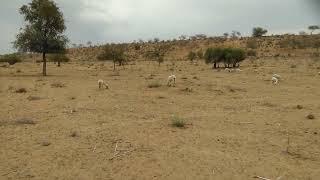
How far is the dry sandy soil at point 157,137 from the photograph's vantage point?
37.9 feet

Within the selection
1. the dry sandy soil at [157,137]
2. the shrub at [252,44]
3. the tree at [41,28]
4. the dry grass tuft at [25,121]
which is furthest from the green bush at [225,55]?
the shrub at [252,44]

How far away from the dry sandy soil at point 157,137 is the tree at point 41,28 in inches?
629

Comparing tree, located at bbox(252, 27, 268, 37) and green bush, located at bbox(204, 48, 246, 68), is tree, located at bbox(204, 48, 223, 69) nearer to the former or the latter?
green bush, located at bbox(204, 48, 246, 68)

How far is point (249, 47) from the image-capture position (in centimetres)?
8075

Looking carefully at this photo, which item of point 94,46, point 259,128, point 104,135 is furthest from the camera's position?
point 94,46

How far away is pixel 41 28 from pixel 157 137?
27.2 metres

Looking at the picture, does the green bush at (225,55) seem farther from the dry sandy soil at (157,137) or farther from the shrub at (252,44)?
the shrub at (252,44)

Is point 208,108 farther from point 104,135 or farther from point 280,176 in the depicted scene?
point 280,176

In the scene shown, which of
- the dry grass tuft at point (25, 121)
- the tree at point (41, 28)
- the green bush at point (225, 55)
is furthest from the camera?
the green bush at point (225, 55)

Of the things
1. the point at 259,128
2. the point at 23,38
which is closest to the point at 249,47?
the point at 23,38

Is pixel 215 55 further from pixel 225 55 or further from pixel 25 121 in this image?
pixel 25 121

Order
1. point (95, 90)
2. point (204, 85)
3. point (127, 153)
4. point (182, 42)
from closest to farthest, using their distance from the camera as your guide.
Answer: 1. point (127, 153)
2. point (95, 90)
3. point (204, 85)
4. point (182, 42)

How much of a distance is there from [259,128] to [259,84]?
14.5 meters

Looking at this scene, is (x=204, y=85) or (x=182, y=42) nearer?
(x=204, y=85)
